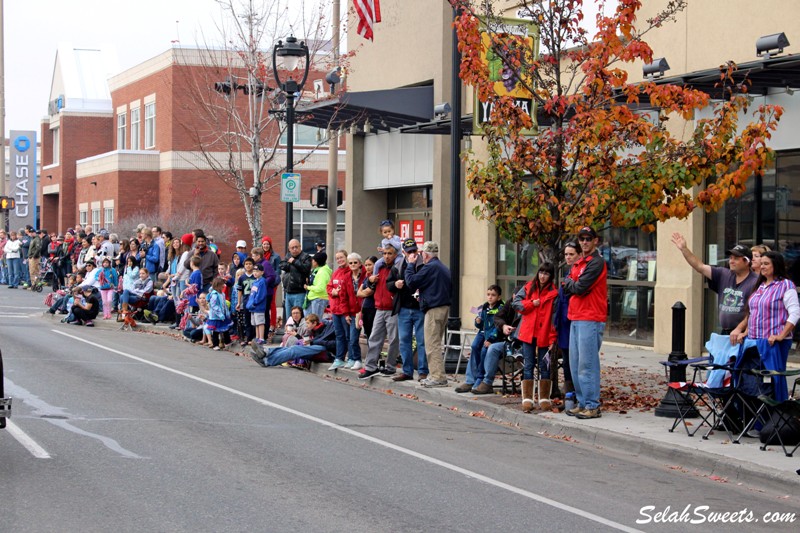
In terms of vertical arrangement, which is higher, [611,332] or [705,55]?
[705,55]

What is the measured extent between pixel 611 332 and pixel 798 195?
4.94 meters

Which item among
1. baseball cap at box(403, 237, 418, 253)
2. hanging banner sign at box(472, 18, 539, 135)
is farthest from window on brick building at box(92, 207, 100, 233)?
hanging banner sign at box(472, 18, 539, 135)

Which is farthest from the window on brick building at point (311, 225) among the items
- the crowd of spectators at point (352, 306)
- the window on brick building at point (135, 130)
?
the crowd of spectators at point (352, 306)

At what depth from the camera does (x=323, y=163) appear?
46.7m

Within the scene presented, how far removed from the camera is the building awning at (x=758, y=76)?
46.1 ft

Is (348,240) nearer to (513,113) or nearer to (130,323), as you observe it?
(130,323)

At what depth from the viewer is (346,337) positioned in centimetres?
1689

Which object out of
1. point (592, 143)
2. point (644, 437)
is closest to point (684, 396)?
point (644, 437)

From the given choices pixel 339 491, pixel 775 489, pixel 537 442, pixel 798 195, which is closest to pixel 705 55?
pixel 798 195

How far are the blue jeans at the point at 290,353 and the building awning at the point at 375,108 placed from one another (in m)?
5.89

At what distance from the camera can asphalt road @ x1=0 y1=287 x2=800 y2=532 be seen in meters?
7.44

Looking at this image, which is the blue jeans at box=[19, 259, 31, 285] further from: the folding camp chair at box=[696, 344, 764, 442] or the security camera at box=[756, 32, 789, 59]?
the folding camp chair at box=[696, 344, 764, 442]

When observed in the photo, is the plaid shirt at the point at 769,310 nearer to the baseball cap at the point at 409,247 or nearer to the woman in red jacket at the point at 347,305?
the baseball cap at the point at 409,247

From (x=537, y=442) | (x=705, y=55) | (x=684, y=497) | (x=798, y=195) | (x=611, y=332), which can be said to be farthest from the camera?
(x=611, y=332)
